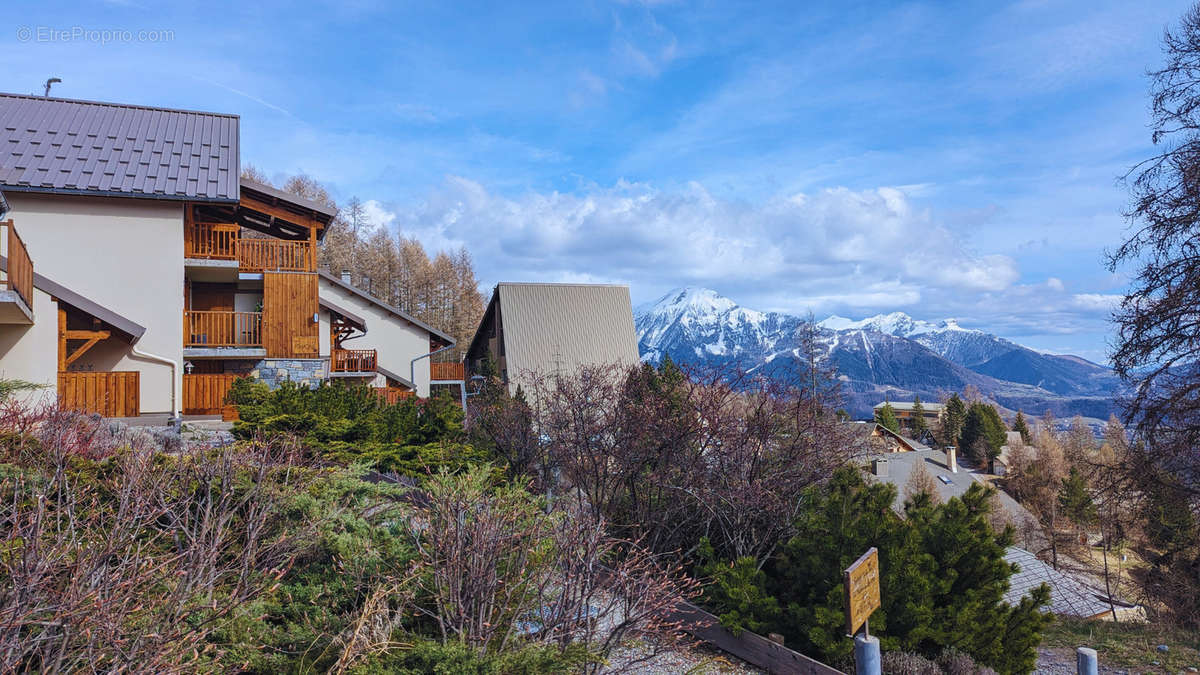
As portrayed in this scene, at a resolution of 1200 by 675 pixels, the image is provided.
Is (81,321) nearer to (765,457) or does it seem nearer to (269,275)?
(269,275)

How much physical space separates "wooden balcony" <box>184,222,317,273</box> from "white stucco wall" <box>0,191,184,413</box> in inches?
39.4

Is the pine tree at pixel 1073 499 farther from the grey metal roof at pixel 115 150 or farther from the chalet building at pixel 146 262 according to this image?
the grey metal roof at pixel 115 150

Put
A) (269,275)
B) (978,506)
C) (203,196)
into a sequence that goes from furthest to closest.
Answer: (269,275)
(203,196)
(978,506)

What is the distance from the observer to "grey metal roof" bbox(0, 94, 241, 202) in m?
15.5

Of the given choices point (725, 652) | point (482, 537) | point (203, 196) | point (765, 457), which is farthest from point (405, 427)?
point (203, 196)

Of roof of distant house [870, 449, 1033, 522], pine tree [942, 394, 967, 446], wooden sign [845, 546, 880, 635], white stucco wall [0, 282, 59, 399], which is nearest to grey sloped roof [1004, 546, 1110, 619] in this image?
roof of distant house [870, 449, 1033, 522]

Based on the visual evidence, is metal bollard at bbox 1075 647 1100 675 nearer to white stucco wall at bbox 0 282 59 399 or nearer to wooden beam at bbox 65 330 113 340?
white stucco wall at bbox 0 282 59 399

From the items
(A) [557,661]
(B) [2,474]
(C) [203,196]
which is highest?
(C) [203,196]

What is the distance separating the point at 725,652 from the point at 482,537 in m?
3.16

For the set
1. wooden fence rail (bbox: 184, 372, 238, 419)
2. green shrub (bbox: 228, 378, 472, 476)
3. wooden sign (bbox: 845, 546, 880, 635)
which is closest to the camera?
wooden sign (bbox: 845, 546, 880, 635)

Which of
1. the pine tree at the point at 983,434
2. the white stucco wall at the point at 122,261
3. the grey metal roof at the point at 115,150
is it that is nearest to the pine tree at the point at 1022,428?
the pine tree at the point at 983,434

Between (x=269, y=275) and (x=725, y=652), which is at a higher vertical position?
(x=269, y=275)

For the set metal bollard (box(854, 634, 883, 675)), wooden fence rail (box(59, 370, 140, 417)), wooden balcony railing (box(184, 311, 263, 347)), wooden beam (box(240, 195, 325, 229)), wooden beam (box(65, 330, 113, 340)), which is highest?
wooden beam (box(240, 195, 325, 229))

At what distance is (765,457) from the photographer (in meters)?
8.18
